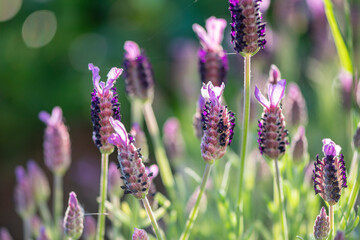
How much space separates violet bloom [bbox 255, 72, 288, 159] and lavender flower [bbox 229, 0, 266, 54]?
7cm

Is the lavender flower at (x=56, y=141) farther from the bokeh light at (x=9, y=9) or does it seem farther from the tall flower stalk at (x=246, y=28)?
the bokeh light at (x=9, y=9)

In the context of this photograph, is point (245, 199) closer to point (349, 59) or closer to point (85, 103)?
point (349, 59)

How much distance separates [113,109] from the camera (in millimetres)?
835

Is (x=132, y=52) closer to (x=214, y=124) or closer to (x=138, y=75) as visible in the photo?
(x=138, y=75)

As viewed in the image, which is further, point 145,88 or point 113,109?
point 145,88

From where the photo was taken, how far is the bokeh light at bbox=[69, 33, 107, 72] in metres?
2.82

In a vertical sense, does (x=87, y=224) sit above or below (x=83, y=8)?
below

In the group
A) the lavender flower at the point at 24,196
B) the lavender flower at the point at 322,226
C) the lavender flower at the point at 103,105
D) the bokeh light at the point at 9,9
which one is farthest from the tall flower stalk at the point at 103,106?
the bokeh light at the point at 9,9

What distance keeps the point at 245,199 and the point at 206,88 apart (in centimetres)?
42

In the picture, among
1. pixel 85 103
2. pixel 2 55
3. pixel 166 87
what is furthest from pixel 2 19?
pixel 166 87

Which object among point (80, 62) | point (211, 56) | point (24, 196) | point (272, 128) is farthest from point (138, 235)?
point (80, 62)

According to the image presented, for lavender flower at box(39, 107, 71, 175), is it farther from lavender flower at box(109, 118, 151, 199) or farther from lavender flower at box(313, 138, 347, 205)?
lavender flower at box(313, 138, 347, 205)

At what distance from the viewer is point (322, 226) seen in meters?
0.82

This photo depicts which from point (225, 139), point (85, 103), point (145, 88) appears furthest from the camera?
point (85, 103)
